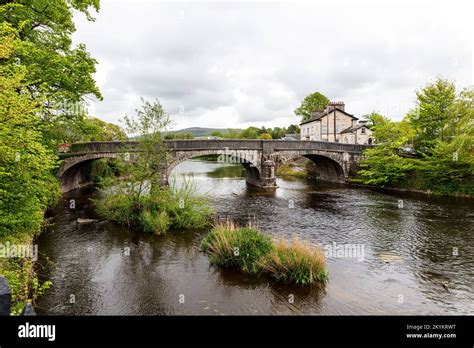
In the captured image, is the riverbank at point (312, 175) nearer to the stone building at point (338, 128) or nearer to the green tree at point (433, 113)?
the green tree at point (433, 113)

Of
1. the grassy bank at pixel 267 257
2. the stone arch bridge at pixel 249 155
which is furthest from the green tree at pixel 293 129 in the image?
the grassy bank at pixel 267 257

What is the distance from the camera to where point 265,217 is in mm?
22078

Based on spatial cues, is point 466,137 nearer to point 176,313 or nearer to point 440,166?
point 440,166

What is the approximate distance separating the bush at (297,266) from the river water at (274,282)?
1.34ft

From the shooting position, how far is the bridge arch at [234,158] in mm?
32281

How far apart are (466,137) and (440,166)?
3903mm

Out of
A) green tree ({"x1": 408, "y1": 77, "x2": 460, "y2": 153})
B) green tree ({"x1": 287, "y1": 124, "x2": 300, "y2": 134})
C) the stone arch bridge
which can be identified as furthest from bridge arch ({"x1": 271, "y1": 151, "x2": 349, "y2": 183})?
green tree ({"x1": 287, "y1": 124, "x2": 300, "y2": 134})

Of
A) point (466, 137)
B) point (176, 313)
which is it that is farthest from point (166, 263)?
point (466, 137)

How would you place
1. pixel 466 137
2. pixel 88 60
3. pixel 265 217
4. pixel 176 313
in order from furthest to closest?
pixel 466 137 → pixel 265 217 → pixel 88 60 → pixel 176 313

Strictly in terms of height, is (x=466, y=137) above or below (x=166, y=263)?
above

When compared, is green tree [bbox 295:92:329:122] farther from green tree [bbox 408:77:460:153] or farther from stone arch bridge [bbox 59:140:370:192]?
green tree [bbox 408:77:460:153]

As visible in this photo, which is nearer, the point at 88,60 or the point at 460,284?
the point at 460,284

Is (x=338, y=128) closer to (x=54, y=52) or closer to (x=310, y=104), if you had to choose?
(x=310, y=104)

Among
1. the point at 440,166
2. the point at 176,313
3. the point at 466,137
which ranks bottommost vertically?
the point at 176,313
